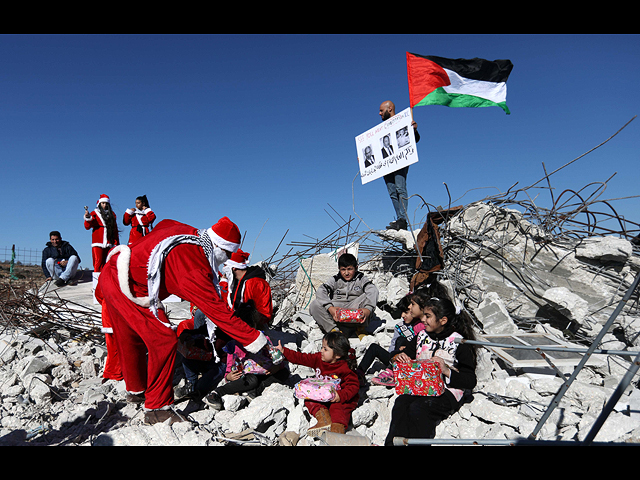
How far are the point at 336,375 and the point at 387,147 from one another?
3.67m

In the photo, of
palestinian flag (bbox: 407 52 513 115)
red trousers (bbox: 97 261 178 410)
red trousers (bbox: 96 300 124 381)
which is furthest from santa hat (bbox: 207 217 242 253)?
palestinian flag (bbox: 407 52 513 115)

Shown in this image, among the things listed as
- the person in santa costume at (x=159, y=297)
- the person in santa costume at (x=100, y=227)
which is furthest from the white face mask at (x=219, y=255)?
the person in santa costume at (x=100, y=227)

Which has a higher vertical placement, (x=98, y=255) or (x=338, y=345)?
(x=98, y=255)

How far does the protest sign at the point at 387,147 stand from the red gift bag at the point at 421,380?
319cm

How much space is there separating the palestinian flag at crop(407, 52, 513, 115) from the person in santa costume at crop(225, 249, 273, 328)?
3.90 m

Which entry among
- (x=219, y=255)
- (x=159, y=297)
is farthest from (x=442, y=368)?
(x=159, y=297)

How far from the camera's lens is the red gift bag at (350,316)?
476cm

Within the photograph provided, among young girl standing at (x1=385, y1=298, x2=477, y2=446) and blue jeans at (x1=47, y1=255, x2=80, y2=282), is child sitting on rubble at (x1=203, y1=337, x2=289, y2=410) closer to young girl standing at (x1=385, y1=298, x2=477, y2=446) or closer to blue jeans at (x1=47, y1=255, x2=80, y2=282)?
A: young girl standing at (x1=385, y1=298, x2=477, y2=446)

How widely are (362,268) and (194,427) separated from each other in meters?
4.47

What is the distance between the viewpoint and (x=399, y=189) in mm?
5930

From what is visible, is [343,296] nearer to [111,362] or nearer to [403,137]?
[403,137]

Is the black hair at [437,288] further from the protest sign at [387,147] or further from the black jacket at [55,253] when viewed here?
the black jacket at [55,253]

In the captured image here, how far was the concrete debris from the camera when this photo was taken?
290cm
